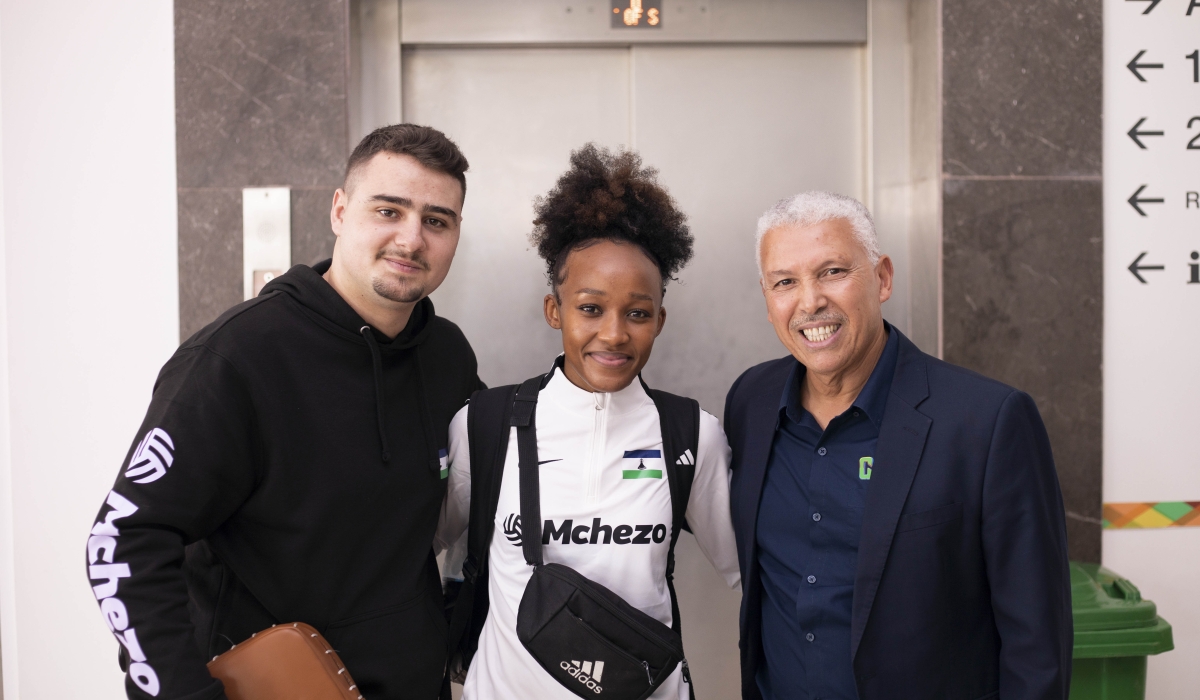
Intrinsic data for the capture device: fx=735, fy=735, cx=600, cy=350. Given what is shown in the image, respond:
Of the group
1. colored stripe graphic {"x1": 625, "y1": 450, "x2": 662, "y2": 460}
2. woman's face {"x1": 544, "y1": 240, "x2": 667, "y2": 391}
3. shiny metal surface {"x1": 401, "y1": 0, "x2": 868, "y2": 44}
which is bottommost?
Answer: colored stripe graphic {"x1": 625, "y1": 450, "x2": 662, "y2": 460}

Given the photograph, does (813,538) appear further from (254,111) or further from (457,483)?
(254,111)

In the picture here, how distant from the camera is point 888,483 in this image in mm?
1661

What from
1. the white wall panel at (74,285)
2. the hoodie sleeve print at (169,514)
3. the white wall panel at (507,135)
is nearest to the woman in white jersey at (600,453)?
the hoodie sleeve print at (169,514)

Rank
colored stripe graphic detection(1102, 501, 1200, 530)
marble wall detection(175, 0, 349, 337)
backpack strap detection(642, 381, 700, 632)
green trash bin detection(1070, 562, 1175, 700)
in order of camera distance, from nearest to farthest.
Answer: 1. backpack strap detection(642, 381, 700, 632)
2. green trash bin detection(1070, 562, 1175, 700)
3. marble wall detection(175, 0, 349, 337)
4. colored stripe graphic detection(1102, 501, 1200, 530)

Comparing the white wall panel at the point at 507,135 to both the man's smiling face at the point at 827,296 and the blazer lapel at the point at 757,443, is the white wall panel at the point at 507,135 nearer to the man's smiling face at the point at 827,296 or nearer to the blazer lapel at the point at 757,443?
the blazer lapel at the point at 757,443

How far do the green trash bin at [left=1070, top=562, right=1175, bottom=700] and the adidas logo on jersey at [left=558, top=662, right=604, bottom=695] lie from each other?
1494mm

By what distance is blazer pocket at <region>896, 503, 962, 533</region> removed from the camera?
163 centimetres

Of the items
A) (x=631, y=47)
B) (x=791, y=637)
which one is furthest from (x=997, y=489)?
(x=631, y=47)

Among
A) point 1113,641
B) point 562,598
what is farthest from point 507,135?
point 1113,641

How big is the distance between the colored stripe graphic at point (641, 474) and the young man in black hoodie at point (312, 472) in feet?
1.62

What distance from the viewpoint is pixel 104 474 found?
2766 millimetres

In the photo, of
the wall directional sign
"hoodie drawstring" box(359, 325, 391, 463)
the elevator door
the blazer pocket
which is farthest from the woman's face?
the wall directional sign

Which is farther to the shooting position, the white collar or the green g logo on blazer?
the white collar

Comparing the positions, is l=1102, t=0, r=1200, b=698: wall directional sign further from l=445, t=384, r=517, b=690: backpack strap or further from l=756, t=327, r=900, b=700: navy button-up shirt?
l=445, t=384, r=517, b=690: backpack strap
